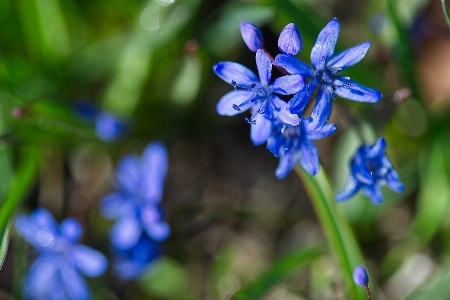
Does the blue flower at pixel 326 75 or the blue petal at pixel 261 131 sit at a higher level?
the blue flower at pixel 326 75

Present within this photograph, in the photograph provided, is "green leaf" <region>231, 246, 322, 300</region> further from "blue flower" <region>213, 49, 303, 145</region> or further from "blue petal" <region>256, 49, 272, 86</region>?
"blue petal" <region>256, 49, 272, 86</region>

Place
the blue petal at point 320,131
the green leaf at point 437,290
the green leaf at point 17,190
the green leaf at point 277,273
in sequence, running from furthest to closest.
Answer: the green leaf at point 437,290 < the green leaf at point 277,273 < the green leaf at point 17,190 < the blue petal at point 320,131

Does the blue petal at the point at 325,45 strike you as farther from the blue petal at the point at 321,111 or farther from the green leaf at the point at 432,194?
the green leaf at the point at 432,194

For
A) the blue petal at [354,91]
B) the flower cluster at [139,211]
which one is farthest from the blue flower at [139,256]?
the blue petal at [354,91]

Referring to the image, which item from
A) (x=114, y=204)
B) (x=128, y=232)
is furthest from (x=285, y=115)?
(x=114, y=204)

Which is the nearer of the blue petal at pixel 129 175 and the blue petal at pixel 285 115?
the blue petal at pixel 285 115

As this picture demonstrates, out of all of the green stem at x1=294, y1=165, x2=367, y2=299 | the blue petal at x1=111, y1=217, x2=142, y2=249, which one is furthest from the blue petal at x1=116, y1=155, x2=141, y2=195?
the green stem at x1=294, y1=165, x2=367, y2=299

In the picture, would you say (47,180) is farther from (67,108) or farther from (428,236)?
(428,236)

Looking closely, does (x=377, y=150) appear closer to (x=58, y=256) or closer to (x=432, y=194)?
(x=432, y=194)
